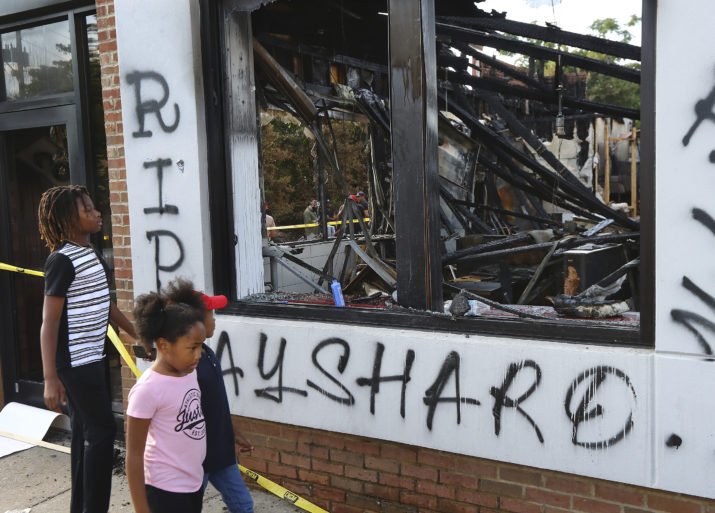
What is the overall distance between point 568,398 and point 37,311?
4507mm

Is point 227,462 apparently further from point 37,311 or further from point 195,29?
point 37,311

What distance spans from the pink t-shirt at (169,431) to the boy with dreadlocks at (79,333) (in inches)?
36.5

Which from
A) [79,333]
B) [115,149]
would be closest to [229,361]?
[79,333]

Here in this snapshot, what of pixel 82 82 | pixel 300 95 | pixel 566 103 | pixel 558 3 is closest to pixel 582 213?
pixel 566 103

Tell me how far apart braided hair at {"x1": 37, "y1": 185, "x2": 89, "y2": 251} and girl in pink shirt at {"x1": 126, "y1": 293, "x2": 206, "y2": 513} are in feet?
3.38

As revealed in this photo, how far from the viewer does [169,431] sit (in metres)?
2.46

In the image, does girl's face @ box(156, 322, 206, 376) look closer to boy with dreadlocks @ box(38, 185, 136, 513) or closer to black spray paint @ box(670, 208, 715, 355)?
boy with dreadlocks @ box(38, 185, 136, 513)

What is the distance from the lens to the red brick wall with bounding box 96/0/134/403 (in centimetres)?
430

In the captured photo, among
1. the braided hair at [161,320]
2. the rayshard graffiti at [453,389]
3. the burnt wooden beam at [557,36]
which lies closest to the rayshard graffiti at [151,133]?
the rayshard graffiti at [453,389]

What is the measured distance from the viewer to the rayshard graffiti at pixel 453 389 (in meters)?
2.83

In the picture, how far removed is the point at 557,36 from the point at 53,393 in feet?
12.9

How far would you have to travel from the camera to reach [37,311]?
5633mm

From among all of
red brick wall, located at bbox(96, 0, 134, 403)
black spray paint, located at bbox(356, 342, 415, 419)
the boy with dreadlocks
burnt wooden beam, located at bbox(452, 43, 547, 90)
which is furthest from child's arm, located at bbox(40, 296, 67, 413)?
burnt wooden beam, located at bbox(452, 43, 547, 90)

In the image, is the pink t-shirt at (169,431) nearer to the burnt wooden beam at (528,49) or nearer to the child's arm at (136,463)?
the child's arm at (136,463)
